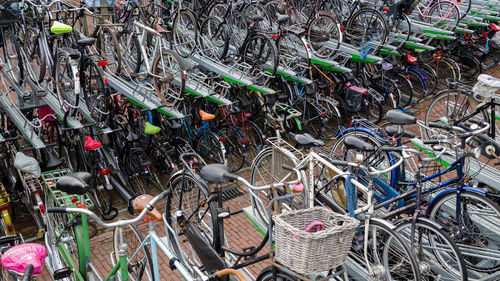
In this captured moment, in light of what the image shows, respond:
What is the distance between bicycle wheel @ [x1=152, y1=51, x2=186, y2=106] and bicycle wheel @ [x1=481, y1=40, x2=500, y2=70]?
9130 millimetres

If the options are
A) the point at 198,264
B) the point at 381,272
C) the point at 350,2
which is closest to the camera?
the point at 381,272

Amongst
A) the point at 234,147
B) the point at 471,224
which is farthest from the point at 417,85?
the point at 471,224

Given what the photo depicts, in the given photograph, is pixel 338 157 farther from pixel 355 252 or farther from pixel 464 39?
pixel 464 39

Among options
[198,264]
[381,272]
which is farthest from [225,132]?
[381,272]

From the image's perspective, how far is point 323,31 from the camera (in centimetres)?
893

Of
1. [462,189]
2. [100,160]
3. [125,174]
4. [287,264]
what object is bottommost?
[125,174]

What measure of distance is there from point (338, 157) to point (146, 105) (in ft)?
9.31

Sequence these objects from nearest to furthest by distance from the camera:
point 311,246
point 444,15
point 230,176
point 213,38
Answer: point 311,246 → point 230,176 → point 213,38 → point 444,15

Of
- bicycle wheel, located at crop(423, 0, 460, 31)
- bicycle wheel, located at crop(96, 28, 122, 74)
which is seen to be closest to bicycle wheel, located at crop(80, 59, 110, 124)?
bicycle wheel, located at crop(96, 28, 122, 74)

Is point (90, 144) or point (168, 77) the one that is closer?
point (90, 144)

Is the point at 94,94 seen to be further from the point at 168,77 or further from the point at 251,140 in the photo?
the point at 251,140

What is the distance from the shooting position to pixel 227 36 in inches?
325

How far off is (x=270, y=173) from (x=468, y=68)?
8927mm

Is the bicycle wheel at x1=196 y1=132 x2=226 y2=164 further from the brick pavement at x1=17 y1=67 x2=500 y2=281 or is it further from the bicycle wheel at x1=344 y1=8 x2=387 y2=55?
the bicycle wheel at x1=344 y1=8 x2=387 y2=55
